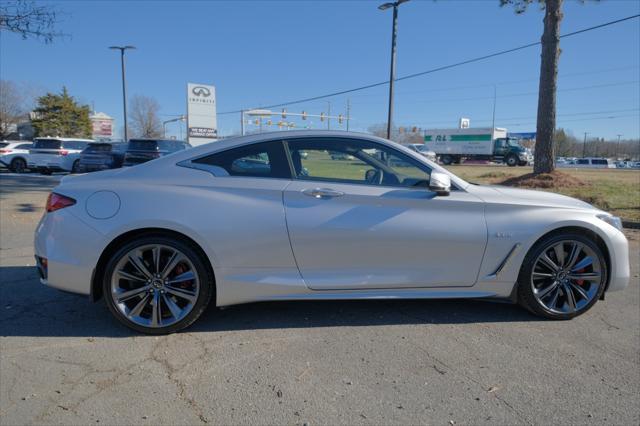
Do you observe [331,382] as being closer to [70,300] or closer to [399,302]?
[399,302]

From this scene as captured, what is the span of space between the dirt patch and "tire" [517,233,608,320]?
30.5 feet

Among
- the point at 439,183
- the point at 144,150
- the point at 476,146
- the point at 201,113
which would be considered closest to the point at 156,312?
the point at 439,183

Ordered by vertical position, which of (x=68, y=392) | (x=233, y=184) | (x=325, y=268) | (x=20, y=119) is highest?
(x=20, y=119)

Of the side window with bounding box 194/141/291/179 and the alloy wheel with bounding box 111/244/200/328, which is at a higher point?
the side window with bounding box 194/141/291/179

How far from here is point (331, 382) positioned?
265cm

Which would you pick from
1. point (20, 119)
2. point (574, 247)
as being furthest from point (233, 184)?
point (20, 119)

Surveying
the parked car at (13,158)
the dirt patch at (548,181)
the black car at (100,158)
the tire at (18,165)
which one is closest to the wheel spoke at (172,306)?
the dirt patch at (548,181)

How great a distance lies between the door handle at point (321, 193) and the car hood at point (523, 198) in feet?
3.86

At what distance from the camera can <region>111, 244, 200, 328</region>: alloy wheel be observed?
3.20 meters

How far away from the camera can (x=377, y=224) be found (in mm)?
3256

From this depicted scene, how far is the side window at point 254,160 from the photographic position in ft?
11.0

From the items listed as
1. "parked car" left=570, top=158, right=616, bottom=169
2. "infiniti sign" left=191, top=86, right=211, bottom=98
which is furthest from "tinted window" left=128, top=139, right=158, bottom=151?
"parked car" left=570, top=158, right=616, bottom=169

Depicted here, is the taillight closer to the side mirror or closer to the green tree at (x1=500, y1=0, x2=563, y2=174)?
the side mirror

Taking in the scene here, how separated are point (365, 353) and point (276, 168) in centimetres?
155
